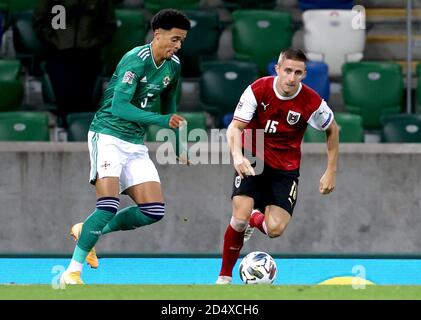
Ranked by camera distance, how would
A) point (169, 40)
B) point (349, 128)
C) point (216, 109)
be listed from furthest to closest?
1. point (216, 109)
2. point (349, 128)
3. point (169, 40)

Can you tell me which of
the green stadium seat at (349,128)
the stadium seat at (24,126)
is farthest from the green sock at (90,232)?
the green stadium seat at (349,128)

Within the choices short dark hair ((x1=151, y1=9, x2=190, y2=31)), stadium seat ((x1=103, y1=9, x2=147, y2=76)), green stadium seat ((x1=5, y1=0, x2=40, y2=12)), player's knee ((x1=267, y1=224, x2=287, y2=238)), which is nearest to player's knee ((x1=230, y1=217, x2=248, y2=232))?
player's knee ((x1=267, y1=224, x2=287, y2=238))

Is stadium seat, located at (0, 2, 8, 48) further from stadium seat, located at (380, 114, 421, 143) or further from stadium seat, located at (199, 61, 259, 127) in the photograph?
stadium seat, located at (380, 114, 421, 143)

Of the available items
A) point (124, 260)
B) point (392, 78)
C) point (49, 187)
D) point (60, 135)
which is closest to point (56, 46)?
point (60, 135)

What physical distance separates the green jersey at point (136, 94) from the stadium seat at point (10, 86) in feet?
14.2

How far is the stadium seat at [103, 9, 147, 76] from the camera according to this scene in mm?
13656

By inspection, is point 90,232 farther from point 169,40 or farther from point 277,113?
point 277,113

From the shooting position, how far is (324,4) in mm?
14234

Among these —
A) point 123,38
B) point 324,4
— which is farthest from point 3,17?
point 324,4

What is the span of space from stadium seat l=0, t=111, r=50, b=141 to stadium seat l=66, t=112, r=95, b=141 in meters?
0.26

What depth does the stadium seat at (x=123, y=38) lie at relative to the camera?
44.8ft

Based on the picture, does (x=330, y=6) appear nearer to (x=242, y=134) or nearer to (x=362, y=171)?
(x=362, y=171)

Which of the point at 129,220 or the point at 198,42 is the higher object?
the point at 198,42

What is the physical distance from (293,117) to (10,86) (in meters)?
4.78
